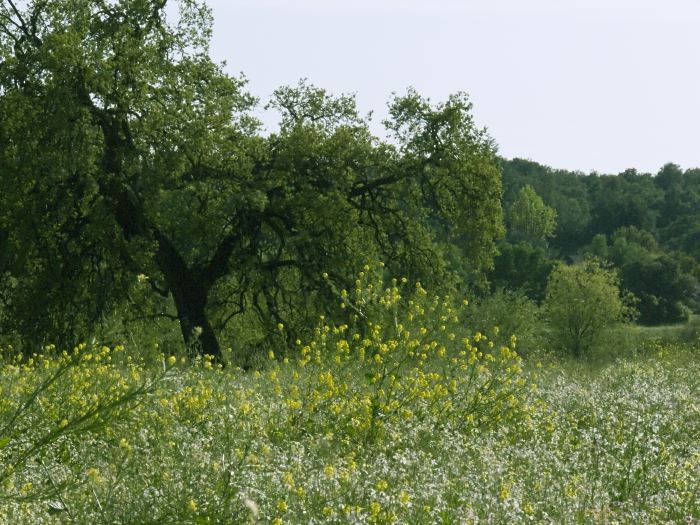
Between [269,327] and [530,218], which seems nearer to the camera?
[269,327]

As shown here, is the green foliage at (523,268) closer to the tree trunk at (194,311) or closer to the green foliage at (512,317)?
the green foliage at (512,317)

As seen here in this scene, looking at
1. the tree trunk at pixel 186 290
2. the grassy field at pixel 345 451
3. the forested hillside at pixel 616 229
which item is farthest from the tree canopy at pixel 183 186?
the forested hillside at pixel 616 229

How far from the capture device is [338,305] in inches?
806

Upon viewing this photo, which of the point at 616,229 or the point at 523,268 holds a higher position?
the point at 616,229

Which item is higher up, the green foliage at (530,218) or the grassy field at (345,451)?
the green foliage at (530,218)

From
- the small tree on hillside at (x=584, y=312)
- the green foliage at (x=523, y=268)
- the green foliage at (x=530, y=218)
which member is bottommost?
the small tree on hillside at (x=584, y=312)

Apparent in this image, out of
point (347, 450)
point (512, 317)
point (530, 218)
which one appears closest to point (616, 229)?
point (530, 218)

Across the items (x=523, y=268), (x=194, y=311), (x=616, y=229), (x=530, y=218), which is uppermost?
(x=530, y=218)

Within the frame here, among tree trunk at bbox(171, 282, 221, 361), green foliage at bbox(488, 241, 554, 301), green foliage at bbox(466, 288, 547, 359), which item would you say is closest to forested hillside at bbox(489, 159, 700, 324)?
green foliage at bbox(488, 241, 554, 301)

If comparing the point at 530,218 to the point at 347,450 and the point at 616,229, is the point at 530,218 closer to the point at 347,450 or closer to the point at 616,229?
the point at 616,229

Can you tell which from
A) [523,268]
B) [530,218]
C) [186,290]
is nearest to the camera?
[186,290]

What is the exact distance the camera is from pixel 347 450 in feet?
22.0

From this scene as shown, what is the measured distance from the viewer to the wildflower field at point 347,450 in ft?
15.0

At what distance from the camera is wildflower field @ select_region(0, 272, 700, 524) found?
15.0 ft
